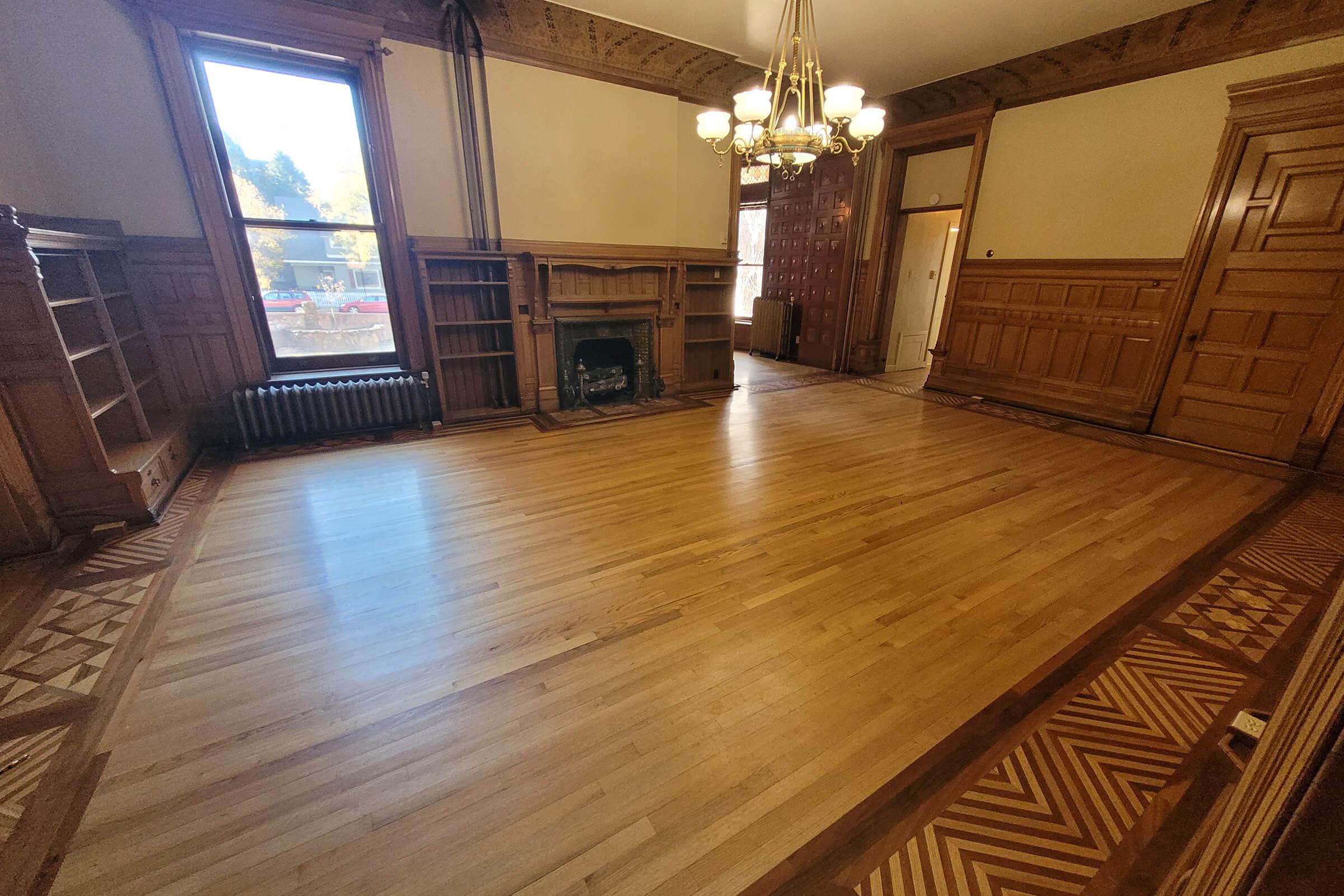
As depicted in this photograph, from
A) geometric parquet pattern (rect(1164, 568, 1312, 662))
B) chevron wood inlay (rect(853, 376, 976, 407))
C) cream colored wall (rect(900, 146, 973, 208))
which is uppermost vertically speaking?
cream colored wall (rect(900, 146, 973, 208))

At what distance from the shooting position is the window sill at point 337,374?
166 inches

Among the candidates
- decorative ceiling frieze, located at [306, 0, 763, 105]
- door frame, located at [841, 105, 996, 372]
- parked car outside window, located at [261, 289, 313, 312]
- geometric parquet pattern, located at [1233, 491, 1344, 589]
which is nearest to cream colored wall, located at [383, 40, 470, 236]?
decorative ceiling frieze, located at [306, 0, 763, 105]

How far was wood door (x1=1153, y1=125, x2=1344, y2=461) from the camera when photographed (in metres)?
3.71

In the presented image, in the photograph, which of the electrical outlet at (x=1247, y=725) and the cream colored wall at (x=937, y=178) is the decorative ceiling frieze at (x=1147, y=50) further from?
the electrical outlet at (x=1247, y=725)

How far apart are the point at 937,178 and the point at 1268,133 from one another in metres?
2.94

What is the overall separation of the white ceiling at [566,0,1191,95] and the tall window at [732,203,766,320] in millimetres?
3200

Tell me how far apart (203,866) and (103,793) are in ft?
1.58

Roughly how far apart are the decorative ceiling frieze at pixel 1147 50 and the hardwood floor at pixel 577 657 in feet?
11.0

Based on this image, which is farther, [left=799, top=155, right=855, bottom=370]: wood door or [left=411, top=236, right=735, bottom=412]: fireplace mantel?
[left=799, top=155, right=855, bottom=370]: wood door

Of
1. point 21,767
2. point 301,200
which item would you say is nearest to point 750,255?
point 301,200

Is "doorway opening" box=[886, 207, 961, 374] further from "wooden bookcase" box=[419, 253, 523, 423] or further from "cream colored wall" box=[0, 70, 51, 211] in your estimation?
"cream colored wall" box=[0, 70, 51, 211]

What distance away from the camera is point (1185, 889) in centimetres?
70

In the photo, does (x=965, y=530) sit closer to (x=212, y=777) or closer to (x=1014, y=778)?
(x=1014, y=778)

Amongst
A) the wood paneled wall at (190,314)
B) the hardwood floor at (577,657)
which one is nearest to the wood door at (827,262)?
the hardwood floor at (577,657)
